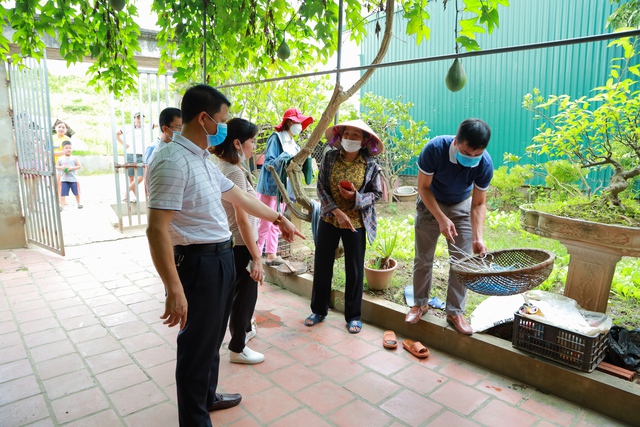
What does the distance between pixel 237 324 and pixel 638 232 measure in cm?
252

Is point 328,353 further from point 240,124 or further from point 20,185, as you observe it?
point 20,185

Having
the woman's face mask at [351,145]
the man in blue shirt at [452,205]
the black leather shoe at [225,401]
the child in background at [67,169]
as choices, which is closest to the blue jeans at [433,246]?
the man in blue shirt at [452,205]

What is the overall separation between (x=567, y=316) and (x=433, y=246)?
3.16 feet

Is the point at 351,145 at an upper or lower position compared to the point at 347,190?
upper

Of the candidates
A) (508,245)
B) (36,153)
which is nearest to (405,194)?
(508,245)

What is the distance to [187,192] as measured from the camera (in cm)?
175

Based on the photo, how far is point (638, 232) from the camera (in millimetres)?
2484

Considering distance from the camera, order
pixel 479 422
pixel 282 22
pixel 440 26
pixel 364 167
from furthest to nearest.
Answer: pixel 440 26, pixel 282 22, pixel 364 167, pixel 479 422

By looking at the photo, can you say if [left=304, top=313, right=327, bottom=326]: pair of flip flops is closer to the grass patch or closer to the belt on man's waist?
the grass patch

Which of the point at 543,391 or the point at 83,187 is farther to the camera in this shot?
the point at 83,187

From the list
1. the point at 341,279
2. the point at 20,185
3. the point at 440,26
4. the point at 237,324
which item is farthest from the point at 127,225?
the point at 440,26

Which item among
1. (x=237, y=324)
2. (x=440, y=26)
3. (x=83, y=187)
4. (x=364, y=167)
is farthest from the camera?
(x=83, y=187)

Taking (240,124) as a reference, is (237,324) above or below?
below

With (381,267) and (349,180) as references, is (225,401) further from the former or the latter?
(381,267)
